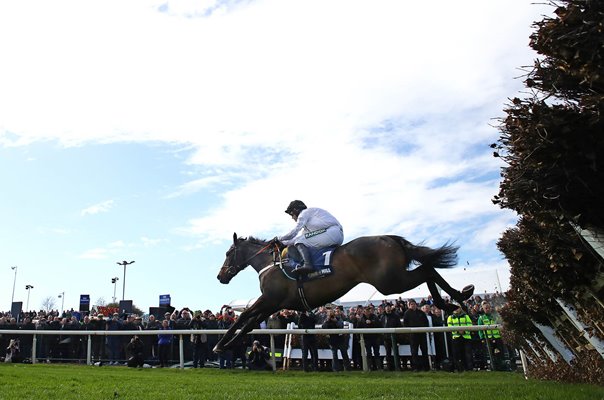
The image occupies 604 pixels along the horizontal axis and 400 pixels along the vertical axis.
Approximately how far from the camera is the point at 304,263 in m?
9.21

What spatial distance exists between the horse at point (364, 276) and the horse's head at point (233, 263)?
103 cm

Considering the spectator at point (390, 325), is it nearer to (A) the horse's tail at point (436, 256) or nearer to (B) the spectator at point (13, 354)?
(A) the horse's tail at point (436, 256)

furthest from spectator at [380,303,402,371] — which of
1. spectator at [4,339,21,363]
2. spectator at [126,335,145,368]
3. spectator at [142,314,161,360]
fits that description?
spectator at [4,339,21,363]

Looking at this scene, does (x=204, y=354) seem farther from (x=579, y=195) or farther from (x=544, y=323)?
(x=579, y=195)

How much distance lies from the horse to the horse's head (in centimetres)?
103

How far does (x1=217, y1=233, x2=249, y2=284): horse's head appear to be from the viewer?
11227mm

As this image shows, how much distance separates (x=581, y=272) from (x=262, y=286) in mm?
5219

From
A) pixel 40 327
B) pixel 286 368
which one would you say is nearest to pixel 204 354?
pixel 286 368

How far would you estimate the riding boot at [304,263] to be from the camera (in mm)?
9125

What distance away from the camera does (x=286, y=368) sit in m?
16.8

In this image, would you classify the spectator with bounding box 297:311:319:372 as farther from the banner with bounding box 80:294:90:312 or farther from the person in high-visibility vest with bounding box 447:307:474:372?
the banner with bounding box 80:294:90:312

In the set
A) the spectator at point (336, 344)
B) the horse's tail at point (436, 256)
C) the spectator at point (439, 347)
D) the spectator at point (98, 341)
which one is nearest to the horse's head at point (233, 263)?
the horse's tail at point (436, 256)

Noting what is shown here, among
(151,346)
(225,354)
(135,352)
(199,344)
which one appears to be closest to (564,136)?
(225,354)

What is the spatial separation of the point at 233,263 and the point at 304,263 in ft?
8.16
